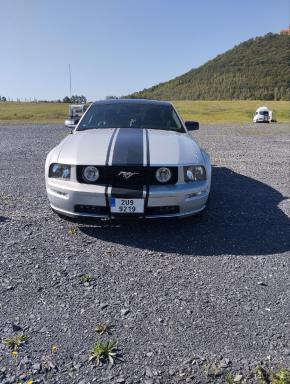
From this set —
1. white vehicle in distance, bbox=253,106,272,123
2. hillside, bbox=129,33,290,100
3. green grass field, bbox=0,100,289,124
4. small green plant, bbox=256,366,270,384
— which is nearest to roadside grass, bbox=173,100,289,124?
green grass field, bbox=0,100,289,124

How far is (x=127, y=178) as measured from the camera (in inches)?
139

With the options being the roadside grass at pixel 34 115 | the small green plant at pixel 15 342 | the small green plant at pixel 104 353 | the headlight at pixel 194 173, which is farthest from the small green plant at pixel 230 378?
the roadside grass at pixel 34 115

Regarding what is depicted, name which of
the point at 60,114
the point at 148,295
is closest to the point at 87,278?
the point at 148,295

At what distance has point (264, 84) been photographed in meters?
96.6

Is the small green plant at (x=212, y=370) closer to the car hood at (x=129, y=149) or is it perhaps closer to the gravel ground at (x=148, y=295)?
the gravel ground at (x=148, y=295)

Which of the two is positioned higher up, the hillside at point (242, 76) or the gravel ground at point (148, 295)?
the hillside at point (242, 76)

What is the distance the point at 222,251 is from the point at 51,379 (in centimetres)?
203

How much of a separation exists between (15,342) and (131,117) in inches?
142

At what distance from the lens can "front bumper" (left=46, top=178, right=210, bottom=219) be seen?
11.4 feet

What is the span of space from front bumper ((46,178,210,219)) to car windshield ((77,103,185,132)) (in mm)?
1528

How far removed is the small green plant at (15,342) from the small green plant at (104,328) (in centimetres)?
44

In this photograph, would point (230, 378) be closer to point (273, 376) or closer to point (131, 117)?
point (273, 376)

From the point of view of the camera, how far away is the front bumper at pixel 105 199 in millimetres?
3488

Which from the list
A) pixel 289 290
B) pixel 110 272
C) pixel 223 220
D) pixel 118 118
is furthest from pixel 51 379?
pixel 118 118
